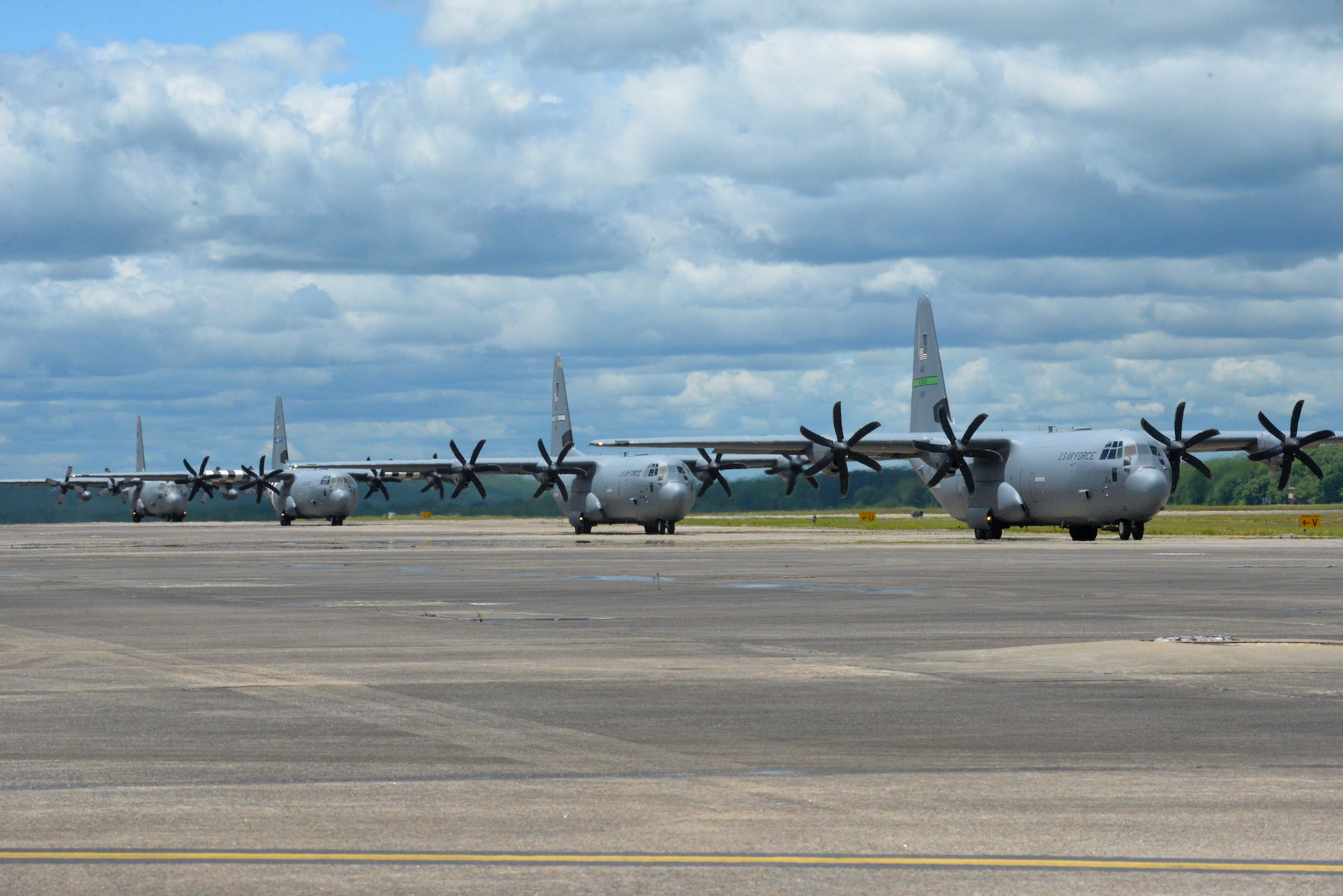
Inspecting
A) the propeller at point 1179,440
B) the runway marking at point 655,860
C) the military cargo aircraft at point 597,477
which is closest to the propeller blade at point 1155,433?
the propeller at point 1179,440

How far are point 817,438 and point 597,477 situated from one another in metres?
19.5

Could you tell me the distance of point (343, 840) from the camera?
7520mm

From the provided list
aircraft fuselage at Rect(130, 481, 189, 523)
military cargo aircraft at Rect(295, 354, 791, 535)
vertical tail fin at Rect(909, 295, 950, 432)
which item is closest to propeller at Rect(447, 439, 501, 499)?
military cargo aircraft at Rect(295, 354, 791, 535)

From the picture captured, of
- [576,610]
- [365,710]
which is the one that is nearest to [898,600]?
[576,610]

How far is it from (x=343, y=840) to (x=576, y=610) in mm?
16414

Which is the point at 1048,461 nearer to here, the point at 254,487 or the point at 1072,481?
the point at 1072,481

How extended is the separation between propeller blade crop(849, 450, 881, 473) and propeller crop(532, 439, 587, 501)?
2095 centimetres

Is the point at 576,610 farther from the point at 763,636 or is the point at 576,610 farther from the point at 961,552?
the point at 961,552

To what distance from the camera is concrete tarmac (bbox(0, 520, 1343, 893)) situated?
23.9 feet

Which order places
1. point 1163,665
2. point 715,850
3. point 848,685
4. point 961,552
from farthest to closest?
point 961,552 → point 1163,665 → point 848,685 → point 715,850

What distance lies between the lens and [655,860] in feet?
23.4

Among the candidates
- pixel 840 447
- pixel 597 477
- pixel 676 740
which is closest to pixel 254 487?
pixel 597 477

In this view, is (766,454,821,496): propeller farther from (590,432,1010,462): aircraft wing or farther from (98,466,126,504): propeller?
(98,466,126,504): propeller

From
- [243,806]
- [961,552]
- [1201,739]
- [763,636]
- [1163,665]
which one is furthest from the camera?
[961,552]
